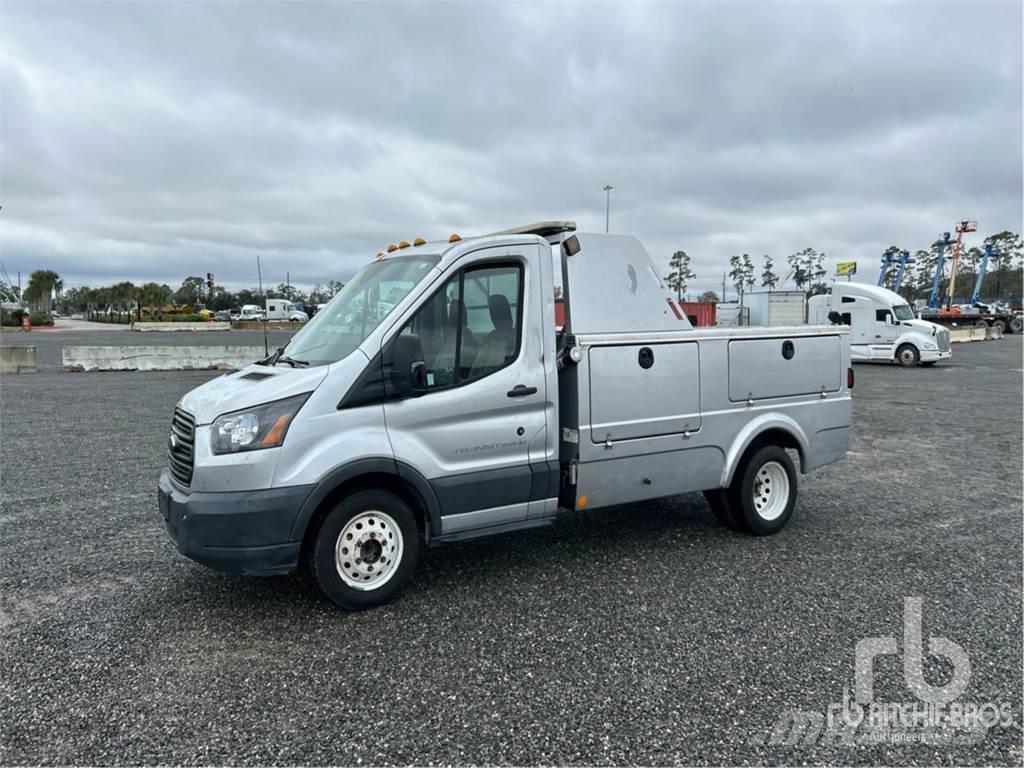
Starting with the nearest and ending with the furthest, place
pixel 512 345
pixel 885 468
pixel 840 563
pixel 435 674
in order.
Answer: pixel 435 674 < pixel 512 345 < pixel 840 563 < pixel 885 468

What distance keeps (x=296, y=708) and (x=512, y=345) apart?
2596mm

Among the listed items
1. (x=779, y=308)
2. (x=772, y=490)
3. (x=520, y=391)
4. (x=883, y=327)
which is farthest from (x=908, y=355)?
(x=520, y=391)

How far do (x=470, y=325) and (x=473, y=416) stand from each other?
62 centimetres

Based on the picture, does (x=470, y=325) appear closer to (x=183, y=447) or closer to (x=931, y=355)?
(x=183, y=447)

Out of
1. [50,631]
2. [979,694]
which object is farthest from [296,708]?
[979,694]

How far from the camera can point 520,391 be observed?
475cm

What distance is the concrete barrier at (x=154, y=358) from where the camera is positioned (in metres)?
19.3

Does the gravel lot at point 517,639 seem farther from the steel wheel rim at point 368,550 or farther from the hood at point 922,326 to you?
the hood at point 922,326

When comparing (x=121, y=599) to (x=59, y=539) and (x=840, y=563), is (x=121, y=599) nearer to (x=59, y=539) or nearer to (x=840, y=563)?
(x=59, y=539)

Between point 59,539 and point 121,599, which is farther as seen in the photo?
point 59,539

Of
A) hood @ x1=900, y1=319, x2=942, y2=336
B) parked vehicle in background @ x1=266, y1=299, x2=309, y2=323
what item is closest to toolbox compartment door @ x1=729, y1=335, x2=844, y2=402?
hood @ x1=900, y1=319, x2=942, y2=336

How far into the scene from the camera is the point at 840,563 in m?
A: 5.32

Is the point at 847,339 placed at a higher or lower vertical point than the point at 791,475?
higher

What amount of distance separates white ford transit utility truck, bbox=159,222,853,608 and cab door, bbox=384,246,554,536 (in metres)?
0.01
